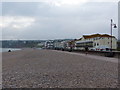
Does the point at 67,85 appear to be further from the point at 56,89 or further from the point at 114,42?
the point at 114,42

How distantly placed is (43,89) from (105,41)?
61200mm

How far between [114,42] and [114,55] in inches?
1761

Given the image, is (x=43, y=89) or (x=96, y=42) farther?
(x=96, y=42)

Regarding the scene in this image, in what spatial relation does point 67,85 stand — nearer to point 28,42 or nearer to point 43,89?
point 43,89

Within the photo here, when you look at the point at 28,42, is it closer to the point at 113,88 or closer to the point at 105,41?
the point at 105,41

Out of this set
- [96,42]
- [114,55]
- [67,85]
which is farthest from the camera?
[96,42]

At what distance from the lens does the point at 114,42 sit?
217ft

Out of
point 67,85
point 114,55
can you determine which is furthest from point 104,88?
point 114,55

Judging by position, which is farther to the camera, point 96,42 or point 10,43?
point 10,43

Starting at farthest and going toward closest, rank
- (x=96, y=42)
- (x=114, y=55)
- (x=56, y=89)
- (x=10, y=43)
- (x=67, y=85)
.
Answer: (x=10, y=43) < (x=96, y=42) < (x=114, y=55) < (x=67, y=85) < (x=56, y=89)

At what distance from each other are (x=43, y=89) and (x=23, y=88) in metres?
0.68

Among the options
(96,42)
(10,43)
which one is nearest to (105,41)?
(96,42)

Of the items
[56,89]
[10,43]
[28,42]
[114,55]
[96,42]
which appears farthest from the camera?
[28,42]

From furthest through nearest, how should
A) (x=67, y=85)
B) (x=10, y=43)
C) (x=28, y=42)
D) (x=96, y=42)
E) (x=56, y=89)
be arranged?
(x=28, y=42), (x=10, y=43), (x=96, y=42), (x=67, y=85), (x=56, y=89)
